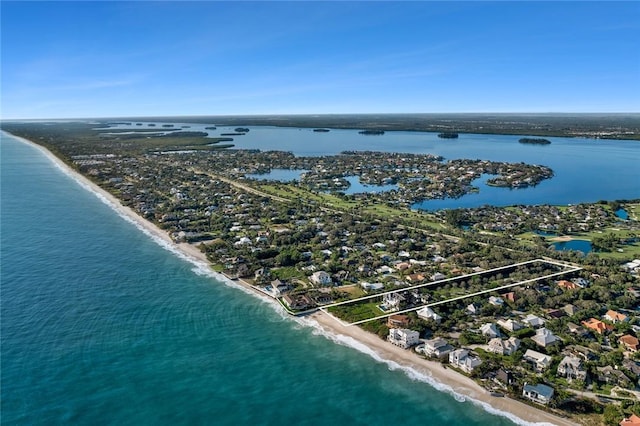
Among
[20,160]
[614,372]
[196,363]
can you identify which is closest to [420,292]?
[614,372]

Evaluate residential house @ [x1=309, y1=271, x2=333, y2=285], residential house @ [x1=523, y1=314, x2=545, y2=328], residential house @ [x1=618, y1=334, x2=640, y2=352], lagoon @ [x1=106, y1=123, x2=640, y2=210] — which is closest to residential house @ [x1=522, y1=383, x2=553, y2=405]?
residential house @ [x1=523, y1=314, x2=545, y2=328]

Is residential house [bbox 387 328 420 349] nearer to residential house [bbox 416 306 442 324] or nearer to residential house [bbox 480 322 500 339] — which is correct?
residential house [bbox 416 306 442 324]

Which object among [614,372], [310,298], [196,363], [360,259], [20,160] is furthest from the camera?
[20,160]

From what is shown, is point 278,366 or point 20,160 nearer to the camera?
point 278,366

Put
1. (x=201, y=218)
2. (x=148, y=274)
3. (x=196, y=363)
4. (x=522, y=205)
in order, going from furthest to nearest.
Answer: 1. (x=522, y=205)
2. (x=201, y=218)
3. (x=148, y=274)
4. (x=196, y=363)

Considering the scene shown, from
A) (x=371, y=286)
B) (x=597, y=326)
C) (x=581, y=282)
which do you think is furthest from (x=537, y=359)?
(x=581, y=282)

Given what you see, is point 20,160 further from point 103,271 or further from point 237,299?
point 237,299

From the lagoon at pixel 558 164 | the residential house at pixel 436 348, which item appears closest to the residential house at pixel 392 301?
the residential house at pixel 436 348
